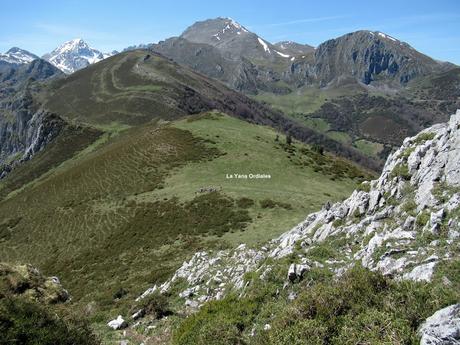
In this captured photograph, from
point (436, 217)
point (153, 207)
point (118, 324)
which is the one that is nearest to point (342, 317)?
point (436, 217)

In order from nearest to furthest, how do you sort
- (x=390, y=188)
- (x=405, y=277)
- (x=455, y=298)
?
(x=455, y=298) → (x=405, y=277) → (x=390, y=188)

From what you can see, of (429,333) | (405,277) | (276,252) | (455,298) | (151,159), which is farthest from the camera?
(151,159)

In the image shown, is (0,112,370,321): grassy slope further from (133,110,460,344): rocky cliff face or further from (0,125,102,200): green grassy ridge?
(0,125,102,200): green grassy ridge

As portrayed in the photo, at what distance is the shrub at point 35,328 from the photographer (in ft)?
40.3

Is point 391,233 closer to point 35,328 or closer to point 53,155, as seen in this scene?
point 35,328

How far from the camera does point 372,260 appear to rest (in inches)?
585

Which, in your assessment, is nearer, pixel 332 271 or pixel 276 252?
pixel 332 271

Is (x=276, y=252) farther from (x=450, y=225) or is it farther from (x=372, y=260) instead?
(x=450, y=225)

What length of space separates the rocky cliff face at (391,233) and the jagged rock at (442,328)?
0.09 ft

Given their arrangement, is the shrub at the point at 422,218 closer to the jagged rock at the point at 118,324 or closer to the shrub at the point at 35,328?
the shrub at the point at 35,328

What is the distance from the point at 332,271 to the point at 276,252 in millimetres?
6442

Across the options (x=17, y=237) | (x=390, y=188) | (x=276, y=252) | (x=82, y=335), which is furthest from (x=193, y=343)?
(x=17, y=237)

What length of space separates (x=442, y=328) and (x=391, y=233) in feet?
23.7

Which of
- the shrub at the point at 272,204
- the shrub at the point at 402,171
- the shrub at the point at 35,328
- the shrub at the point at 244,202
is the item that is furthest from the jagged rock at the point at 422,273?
the shrub at the point at 244,202
